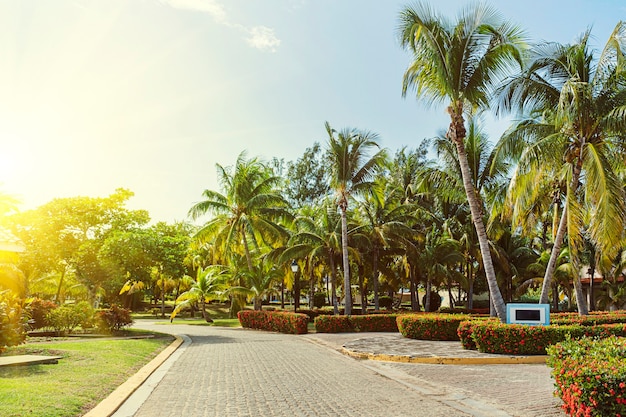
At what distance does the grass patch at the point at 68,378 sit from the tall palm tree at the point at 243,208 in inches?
632

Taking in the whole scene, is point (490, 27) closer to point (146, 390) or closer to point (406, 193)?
point (146, 390)

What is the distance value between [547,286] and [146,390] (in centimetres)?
1352

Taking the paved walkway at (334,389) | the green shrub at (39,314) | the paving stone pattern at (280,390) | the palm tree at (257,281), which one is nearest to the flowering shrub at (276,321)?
the palm tree at (257,281)

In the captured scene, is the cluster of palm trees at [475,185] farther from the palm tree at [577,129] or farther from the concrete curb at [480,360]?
the concrete curb at [480,360]

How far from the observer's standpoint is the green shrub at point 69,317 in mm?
19047

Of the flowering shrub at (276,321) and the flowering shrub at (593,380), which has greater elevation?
the flowering shrub at (593,380)

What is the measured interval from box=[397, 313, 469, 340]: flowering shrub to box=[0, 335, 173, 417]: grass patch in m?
9.21

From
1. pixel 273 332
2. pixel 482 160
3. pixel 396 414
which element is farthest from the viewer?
pixel 273 332

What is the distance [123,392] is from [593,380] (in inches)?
274

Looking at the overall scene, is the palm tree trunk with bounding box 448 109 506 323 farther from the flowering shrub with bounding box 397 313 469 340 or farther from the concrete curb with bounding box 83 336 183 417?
the concrete curb with bounding box 83 336 183 417

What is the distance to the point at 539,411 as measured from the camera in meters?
6.87

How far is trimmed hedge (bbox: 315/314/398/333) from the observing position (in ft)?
77.4

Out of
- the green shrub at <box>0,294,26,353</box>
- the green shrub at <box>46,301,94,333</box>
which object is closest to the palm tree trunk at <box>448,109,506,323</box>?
the green shrub at <box>0,294,26,353</box>

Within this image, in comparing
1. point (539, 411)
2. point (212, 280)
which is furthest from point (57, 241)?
point (539, 411)
